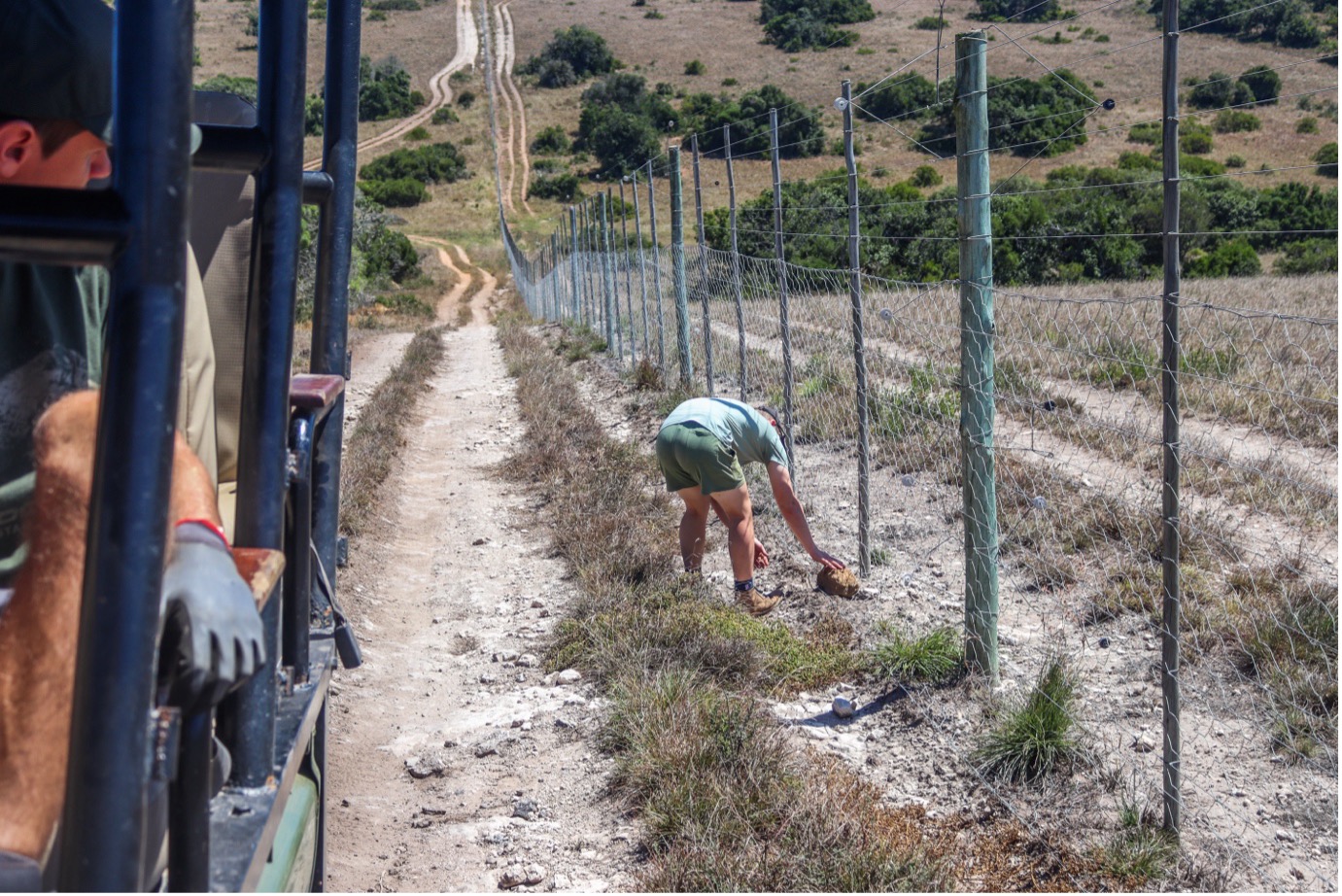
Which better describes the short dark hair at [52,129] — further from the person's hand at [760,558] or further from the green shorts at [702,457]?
the person's hand at [760,558]

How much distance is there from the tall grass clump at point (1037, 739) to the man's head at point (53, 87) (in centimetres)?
327

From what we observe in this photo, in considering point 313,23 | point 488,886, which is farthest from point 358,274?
point 488,886

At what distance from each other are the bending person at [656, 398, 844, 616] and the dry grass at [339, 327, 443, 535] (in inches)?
80.9

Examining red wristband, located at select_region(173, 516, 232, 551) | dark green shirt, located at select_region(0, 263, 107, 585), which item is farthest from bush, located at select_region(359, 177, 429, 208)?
red wristband, located at select_region(173, 516, 232, 551)

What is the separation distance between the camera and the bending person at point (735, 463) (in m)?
5.55

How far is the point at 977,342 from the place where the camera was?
14.3ft

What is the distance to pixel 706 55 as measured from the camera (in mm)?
79688

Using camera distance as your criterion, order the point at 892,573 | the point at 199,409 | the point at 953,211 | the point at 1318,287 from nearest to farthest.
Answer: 1. the point at 199,409
2. the point at 892,573
3. the point at 1318,287
4. the point at 953,211

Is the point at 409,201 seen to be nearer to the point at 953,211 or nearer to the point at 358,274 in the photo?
the point at 358,274

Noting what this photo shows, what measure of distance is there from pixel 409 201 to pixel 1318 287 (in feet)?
161

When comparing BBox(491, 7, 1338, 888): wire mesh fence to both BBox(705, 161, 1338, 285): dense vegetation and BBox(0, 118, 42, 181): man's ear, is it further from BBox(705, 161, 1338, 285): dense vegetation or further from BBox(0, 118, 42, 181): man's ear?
BBox(705, 161, 1338, 285): dense vegetation

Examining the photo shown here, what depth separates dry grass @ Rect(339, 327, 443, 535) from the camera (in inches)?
293

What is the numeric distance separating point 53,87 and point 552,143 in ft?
229

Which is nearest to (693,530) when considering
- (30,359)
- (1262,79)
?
(1262,79)
